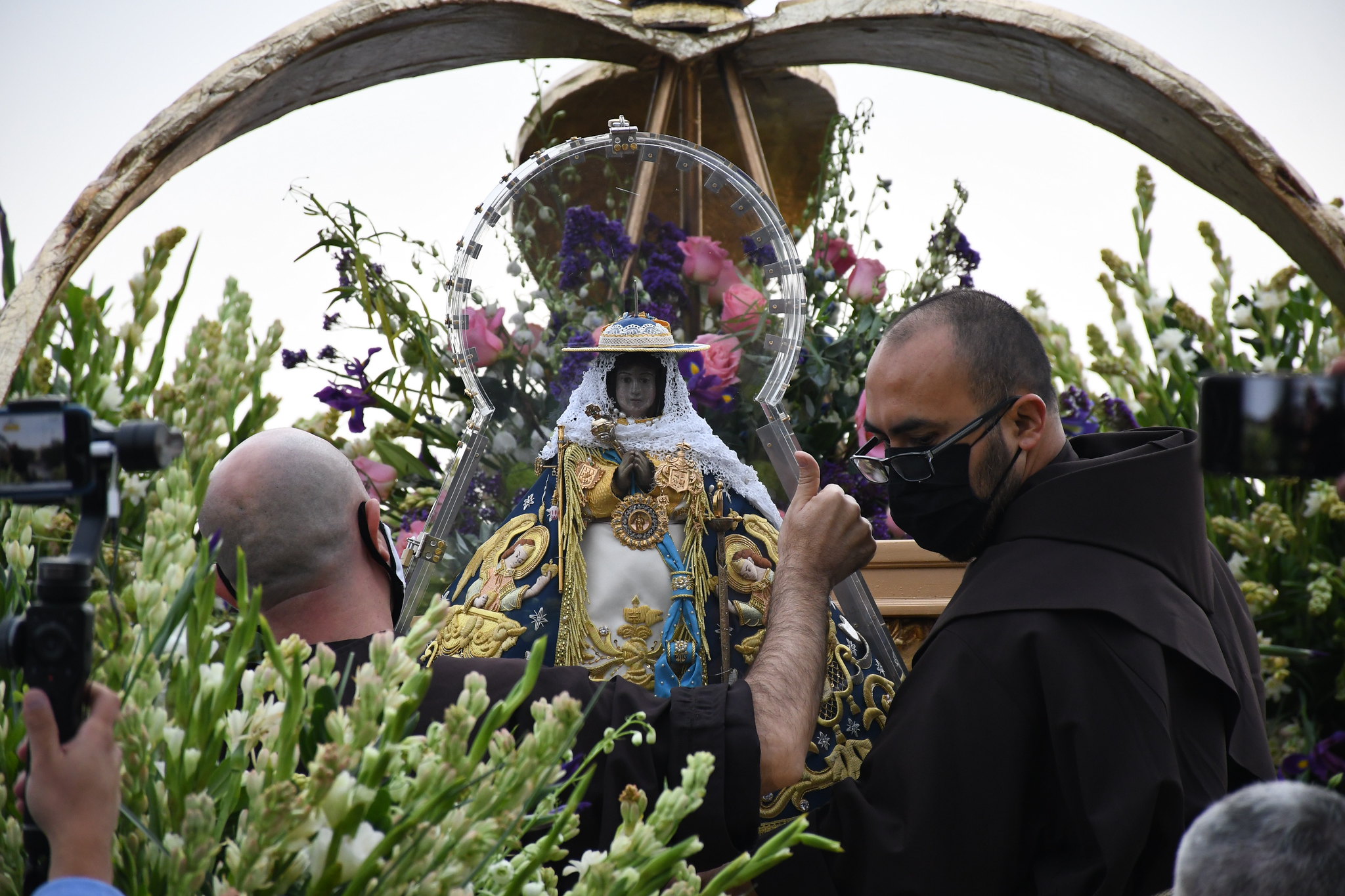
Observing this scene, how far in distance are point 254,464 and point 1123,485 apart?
5.15 feet

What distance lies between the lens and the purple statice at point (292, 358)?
315 cm

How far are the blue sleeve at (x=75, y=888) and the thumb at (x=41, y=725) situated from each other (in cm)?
9

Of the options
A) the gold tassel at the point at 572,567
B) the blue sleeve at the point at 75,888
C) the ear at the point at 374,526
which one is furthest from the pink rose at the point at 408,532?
the blue sleeve at the point at 75,888

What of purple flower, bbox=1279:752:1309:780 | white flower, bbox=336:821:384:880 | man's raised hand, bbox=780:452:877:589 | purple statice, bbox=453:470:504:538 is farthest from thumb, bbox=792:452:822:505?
white flower, bbox=336:821:384:880

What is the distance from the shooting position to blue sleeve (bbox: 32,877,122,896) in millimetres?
864

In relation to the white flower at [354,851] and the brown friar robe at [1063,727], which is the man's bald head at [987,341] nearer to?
the brown friar robe at [1063,727]

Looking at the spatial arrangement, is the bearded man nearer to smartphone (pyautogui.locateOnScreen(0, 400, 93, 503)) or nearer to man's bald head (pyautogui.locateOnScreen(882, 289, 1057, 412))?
man's bald head (pyautogui.locateOnScreen(882, 289, 1057, 412))

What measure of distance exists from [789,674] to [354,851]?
1.31 m

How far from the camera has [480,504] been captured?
2.81m

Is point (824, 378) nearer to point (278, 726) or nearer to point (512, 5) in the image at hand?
point (512, 5)

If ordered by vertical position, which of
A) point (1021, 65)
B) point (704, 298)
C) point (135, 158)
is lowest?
point (704, 298)

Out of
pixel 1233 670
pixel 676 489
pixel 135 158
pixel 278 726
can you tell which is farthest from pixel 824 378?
pixel 278 726

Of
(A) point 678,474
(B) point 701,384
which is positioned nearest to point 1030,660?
(A) point 678,474

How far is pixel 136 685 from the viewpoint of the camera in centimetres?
96
